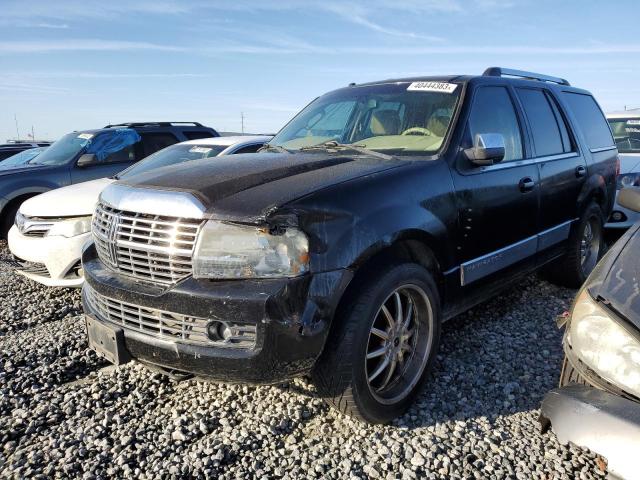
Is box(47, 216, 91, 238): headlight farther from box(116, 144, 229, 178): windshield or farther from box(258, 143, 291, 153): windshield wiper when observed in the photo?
box(258, 143, 291, 153): windshield wiper

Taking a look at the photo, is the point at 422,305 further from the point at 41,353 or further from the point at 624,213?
the point at 624,213

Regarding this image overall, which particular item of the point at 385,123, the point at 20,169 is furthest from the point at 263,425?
the point at 20,169

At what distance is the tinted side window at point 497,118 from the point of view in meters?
3.65

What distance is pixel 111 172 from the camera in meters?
7.80

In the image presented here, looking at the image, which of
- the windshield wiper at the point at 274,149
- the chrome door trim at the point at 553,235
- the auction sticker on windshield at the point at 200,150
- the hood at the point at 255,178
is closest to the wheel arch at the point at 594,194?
the chrome door trim at the point at 553,235

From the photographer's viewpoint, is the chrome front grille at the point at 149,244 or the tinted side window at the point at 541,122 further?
A: the tinted side window at the point at 541,122

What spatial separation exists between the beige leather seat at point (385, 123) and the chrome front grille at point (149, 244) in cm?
174

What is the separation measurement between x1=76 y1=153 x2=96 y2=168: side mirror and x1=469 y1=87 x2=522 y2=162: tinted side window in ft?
18.9

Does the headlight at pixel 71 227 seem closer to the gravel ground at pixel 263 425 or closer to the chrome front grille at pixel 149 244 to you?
the gravel ground at pixel 263 425

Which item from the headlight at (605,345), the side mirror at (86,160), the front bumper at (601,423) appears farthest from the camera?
the side mirror at (86,160)

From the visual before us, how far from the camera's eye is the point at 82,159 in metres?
7.51

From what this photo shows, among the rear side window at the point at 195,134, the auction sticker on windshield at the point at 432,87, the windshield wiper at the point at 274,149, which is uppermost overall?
the auction sticker on windshield at the point at 432,87

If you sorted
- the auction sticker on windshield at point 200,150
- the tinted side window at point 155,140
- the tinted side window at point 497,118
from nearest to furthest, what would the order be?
the tinted side window at point 497,118 → the auction sticker on windshield at point 200,150 → the tinted side window at point 155,140

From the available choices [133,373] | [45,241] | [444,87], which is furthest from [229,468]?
[45,241]
